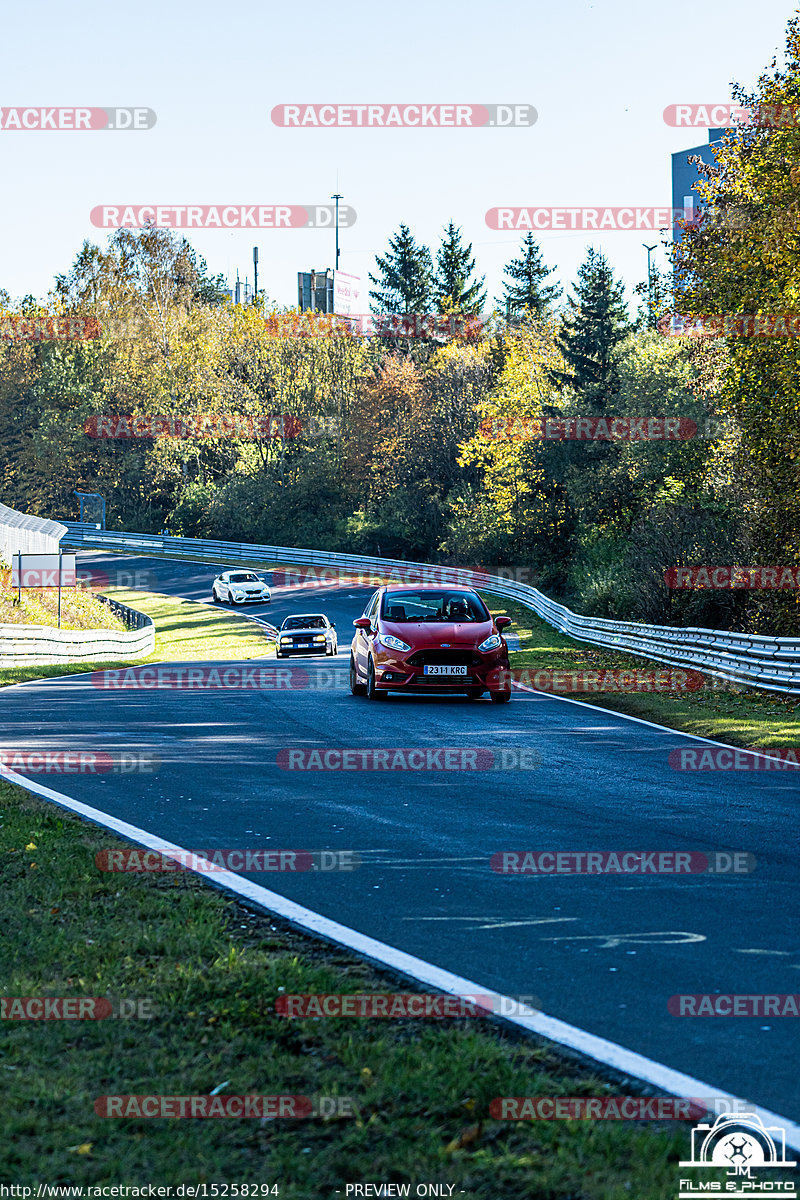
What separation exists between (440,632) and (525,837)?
30.7ft

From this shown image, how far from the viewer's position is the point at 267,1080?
4234 millimetres

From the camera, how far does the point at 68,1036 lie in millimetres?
4684

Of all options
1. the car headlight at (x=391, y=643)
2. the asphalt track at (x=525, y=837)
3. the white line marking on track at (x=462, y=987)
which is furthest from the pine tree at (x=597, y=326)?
the white line marking on track at (x=462, y=987)

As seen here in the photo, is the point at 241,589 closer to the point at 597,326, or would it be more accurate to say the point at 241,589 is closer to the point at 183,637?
the point at 183,637

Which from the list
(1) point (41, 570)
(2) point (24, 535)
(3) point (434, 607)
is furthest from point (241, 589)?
(3) point (434, 607)

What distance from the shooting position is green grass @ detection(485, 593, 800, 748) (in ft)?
49.5

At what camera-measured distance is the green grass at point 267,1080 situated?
3619mm

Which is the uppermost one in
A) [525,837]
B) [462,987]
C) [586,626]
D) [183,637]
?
[462,987]

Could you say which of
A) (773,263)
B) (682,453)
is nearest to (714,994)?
(773,263)

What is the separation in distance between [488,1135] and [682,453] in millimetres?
42805

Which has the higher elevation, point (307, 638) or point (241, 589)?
point (241, 589)

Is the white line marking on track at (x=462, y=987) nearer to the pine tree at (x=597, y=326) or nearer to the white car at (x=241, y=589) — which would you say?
the white car at (x=241, y=589)

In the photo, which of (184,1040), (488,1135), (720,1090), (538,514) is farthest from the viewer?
(538,514)

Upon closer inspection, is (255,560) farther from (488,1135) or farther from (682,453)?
(488,1135)
